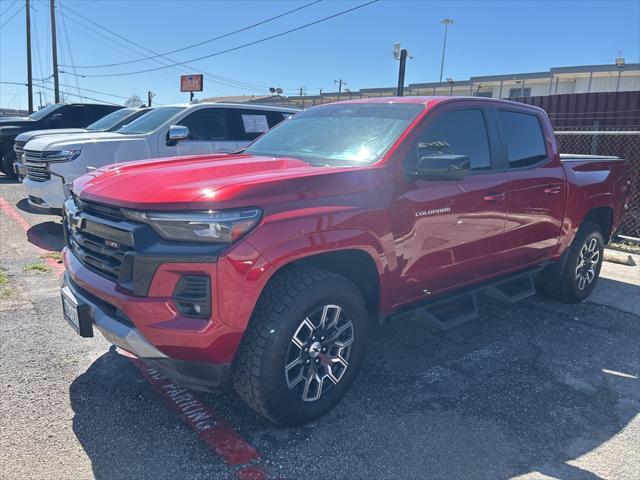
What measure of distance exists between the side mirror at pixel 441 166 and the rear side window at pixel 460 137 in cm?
23

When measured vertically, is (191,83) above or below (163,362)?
above

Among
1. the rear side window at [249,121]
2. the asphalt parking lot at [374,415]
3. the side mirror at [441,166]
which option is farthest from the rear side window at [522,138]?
the rear side window at [249,121]

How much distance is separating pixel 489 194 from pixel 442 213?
61 cm

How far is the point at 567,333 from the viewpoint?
4.54 m

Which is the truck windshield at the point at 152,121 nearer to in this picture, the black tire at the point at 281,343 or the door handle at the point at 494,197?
the door handle at the point at 494,197

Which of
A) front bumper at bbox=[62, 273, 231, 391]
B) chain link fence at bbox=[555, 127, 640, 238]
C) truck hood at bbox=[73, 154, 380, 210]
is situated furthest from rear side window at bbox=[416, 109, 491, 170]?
chain link fence at bbox=[555, 127, 640, 238]

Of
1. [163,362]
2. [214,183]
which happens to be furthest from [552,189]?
[163,362]

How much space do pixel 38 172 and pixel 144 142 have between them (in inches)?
58.0

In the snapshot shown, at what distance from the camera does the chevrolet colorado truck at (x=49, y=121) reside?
1159 cm

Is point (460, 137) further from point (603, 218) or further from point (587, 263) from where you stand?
point (603, 218)

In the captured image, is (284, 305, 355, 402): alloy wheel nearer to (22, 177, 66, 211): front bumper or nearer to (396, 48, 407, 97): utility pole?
(22, 177, 66, 211): front bumper

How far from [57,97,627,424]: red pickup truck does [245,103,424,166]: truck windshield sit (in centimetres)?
2

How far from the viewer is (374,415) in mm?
3043

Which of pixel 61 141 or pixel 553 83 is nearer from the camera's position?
pixel 61 141
